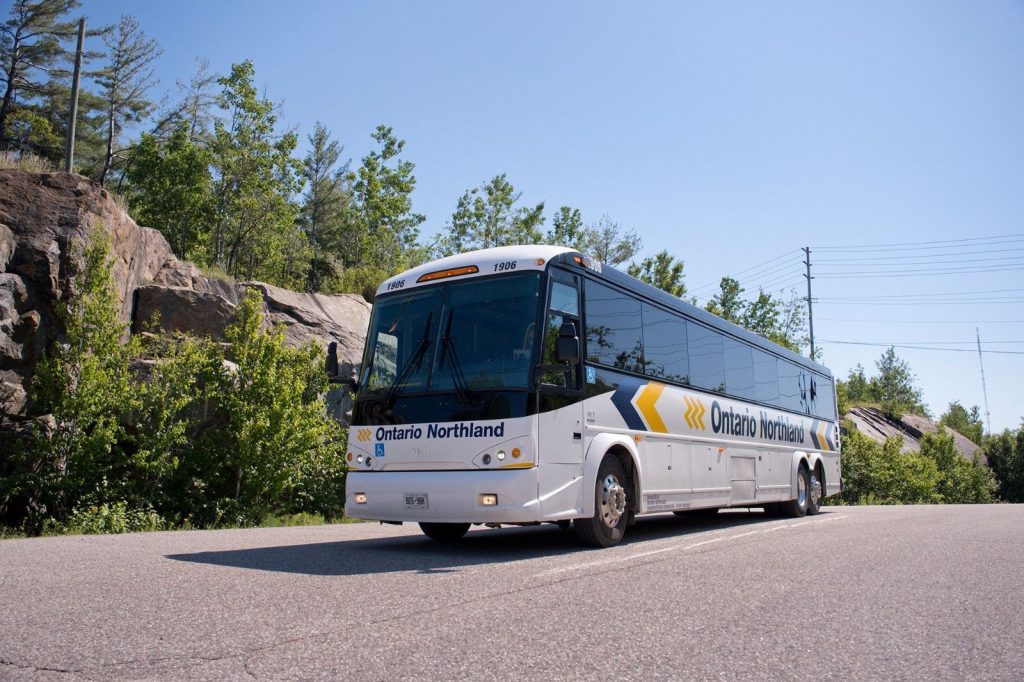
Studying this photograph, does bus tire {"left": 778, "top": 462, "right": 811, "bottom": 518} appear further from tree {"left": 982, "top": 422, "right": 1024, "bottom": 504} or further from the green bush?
tree {"left": 982, "top": 422, "right": 1024, "bottom": 504}

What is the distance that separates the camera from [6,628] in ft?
15.6

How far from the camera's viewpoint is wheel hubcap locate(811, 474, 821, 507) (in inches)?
714

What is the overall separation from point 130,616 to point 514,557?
14.3ft

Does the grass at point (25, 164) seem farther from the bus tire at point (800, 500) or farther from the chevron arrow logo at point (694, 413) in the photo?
the bus tire at point (800, 500)

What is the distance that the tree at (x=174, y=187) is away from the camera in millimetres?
31609

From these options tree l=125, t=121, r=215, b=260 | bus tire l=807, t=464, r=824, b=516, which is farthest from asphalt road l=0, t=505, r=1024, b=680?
tree l=125, t=121, r=215, b=260

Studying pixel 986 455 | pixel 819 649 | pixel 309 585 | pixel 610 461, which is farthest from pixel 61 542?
pixel 986 455

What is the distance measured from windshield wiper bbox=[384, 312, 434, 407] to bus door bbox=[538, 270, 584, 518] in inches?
57.3

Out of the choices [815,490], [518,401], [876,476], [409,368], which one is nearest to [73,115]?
[409,368]

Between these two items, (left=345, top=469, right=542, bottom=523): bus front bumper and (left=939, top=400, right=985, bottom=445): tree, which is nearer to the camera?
(left=345, top=469, right=542, bottom=523): bus front bumper

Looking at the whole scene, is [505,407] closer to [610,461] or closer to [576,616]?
[610,461]

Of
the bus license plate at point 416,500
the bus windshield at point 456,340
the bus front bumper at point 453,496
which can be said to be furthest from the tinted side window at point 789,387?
the bus license plate at point 416,500

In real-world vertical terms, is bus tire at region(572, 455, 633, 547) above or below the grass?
Answer: below

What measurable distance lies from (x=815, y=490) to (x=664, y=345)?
28.1 ft
